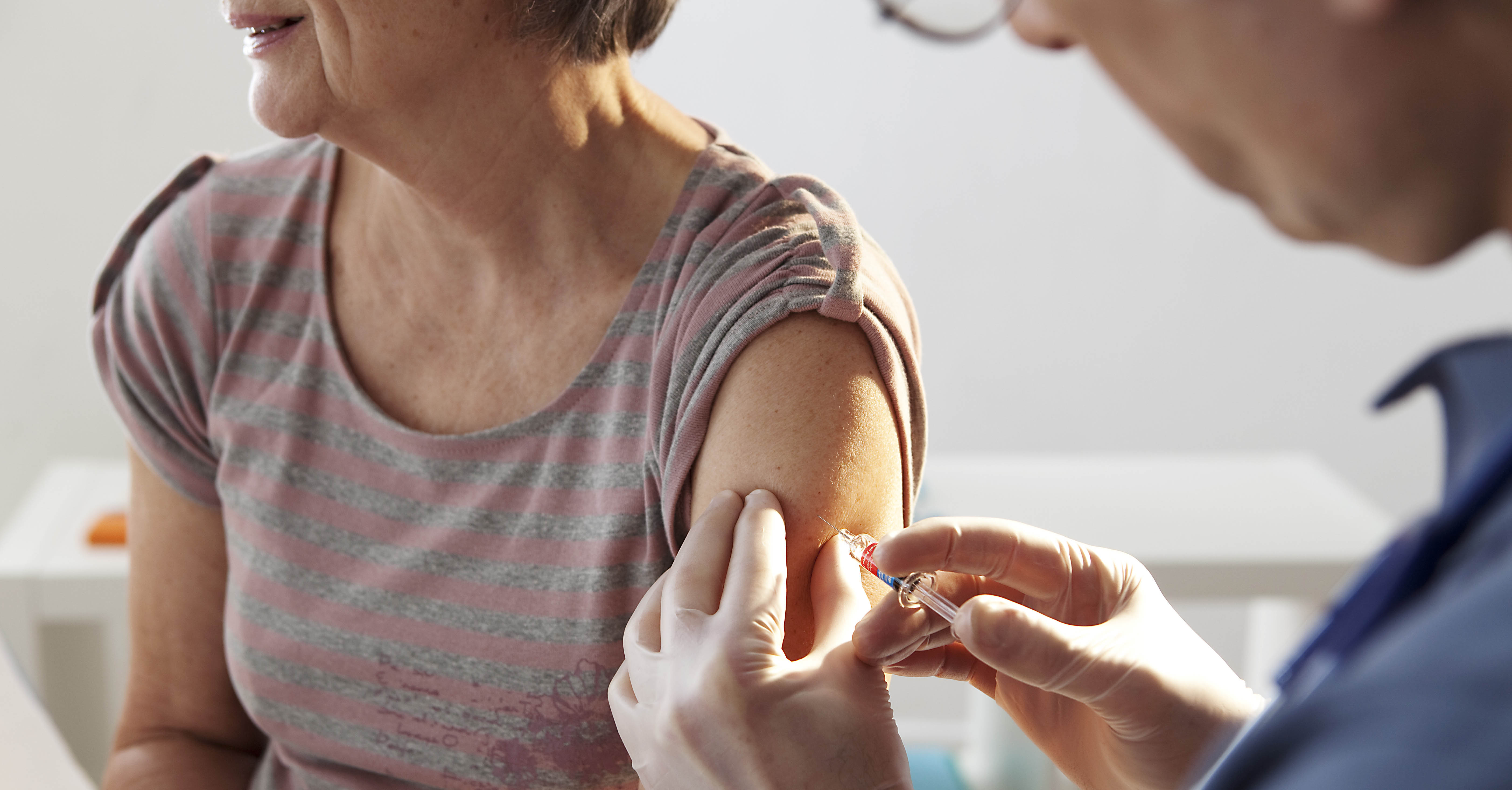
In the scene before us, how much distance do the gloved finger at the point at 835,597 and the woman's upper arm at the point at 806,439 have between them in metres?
0.01

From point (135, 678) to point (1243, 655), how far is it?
98.4 inches

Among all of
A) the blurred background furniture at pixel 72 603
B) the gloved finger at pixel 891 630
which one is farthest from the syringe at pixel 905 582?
the blurred background furniture at pixel 72 603

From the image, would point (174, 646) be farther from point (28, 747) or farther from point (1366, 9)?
point (1366, 9)

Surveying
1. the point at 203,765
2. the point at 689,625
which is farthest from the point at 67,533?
the point at 689,625

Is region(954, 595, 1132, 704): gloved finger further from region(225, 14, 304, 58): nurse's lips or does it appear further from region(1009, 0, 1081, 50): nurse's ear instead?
region(225, 14, 304, 58): nurse's lips

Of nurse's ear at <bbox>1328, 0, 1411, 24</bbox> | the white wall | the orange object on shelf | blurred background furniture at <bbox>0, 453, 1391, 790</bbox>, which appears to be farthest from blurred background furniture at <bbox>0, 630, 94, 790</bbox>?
the white wall

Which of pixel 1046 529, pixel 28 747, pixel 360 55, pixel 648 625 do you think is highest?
pixel 360 55

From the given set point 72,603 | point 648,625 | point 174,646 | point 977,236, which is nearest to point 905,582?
point 648,625

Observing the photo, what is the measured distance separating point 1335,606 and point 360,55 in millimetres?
778

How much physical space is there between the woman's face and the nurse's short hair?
21 millimetres

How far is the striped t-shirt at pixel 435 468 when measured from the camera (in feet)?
2.96

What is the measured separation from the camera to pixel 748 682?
0.74m

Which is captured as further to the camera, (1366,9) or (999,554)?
(999,554)

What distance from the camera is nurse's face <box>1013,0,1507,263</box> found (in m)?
0.38
